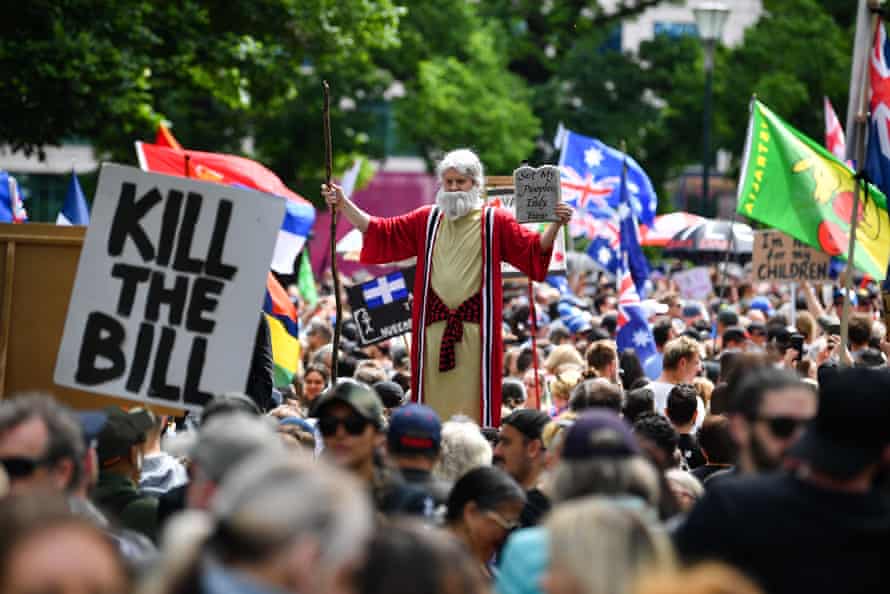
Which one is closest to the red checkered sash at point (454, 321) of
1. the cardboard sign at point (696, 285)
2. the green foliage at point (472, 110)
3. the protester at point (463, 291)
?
the protester at point (463, 291)

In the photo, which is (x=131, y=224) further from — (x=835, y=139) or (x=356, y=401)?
(x=835, y=139)

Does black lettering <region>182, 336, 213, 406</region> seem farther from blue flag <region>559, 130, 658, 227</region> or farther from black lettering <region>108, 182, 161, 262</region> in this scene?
blue flag <region>559, 130, 658, 227</region>

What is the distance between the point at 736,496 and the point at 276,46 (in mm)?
18976

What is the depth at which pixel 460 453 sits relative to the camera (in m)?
6.46

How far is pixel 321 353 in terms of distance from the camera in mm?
12695

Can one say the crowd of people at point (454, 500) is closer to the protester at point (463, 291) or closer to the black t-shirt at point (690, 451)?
the black t-shirt at point (690, 451)

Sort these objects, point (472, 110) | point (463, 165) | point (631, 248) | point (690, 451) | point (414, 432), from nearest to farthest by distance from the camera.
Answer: point (414, 432)
point (690, 451)
point (463, 165)
point (631, 248)
point (472, 110)

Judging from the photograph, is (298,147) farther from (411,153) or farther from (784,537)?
(784,537)

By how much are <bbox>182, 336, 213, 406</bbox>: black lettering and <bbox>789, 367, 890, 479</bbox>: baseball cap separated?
278 centimetres

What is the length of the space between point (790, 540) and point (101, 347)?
3.31 m

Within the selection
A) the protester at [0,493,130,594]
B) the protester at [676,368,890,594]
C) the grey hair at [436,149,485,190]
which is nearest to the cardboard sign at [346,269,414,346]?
the grey hair at [436,149,485,190]

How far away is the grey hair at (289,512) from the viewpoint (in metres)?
3.56

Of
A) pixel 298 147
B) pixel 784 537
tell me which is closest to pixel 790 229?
pixel 784 537

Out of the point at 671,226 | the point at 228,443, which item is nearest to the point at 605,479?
the point at 228,443
